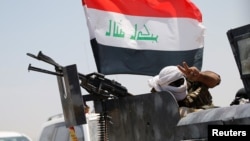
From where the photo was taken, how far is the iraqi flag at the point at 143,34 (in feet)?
28.1

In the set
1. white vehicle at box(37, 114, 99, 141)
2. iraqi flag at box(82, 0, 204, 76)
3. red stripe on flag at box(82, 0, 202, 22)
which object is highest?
red stripe on flag at box(82, 0, 202, 22)

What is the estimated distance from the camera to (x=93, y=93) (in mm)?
3611

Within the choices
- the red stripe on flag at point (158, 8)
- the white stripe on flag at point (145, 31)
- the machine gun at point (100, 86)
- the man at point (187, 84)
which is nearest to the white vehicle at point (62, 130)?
the white stripe on flag at point (145, 31)

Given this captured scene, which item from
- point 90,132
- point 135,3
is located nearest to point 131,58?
point 135,3

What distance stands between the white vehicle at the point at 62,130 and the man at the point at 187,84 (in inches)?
127

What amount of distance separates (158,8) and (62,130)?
313cm

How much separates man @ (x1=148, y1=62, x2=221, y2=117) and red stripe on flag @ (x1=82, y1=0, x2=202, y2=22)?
17.2 ft

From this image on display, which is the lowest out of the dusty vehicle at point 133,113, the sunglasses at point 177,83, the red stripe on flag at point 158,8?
the dusty vehicle at point 133,113

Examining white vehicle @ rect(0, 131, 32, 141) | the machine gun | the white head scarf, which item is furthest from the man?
white vehicle @ rect(0, 131, 32, 141)

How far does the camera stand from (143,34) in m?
9.45

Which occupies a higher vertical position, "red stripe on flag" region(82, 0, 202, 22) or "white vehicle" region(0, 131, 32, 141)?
"red stripe on flag" region(82, 0, 202, 22)

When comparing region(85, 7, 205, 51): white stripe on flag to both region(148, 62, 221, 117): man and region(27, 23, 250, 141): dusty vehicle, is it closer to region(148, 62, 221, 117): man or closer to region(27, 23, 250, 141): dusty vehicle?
region(148, 62, 221, 117): man

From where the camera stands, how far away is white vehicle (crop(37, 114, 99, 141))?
7.33 m

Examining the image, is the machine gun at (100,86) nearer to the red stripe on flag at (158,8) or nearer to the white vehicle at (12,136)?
the red stripe on flag at (158,8)
